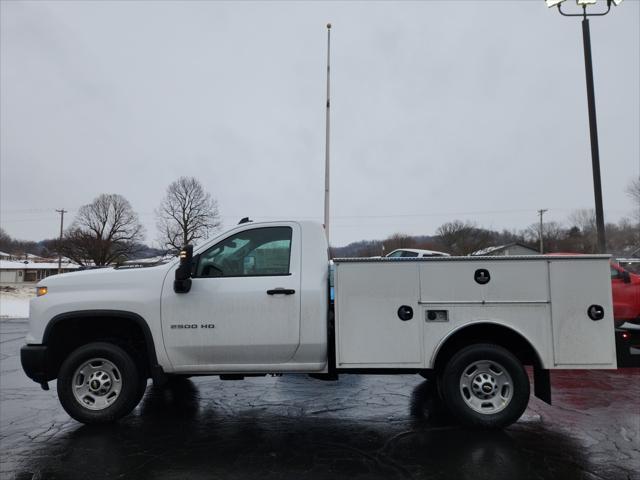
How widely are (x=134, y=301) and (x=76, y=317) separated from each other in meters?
0.65

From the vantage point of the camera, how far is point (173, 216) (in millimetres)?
61344

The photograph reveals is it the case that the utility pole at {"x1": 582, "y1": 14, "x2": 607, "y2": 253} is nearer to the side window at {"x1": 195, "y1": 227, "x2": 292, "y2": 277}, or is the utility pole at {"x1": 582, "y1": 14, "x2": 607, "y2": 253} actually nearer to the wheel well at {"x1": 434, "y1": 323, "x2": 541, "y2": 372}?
the wheel well at {"x1": 434, "y1": 323, "x2": 541, "y2": 372}

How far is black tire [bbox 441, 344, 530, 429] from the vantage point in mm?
4367

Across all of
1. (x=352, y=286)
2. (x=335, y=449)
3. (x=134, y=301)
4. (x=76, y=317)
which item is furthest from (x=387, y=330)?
(x=76, y=317)

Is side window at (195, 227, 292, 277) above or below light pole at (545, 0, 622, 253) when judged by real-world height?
below

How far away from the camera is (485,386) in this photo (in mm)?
4465

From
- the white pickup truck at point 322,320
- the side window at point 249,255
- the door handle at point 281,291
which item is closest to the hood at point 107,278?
the white pickup truck at point 322,320

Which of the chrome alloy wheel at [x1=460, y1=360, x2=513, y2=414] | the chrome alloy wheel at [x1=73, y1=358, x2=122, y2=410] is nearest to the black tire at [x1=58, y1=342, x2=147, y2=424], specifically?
the chrome alloy wheel at [x1=73, y1=358, x2=122, y2=410]

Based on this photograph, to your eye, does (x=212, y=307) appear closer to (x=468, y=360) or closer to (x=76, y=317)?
(x=76, y=317)

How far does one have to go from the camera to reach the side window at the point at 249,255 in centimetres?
471

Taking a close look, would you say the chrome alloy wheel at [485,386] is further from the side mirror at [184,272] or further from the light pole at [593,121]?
the light pole at [593,121]

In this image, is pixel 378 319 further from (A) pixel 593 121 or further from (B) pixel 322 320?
(A) pixel 593 121

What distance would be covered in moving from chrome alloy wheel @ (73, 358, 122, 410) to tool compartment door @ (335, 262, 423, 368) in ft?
8.01

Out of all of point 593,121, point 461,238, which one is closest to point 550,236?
point 461,238
